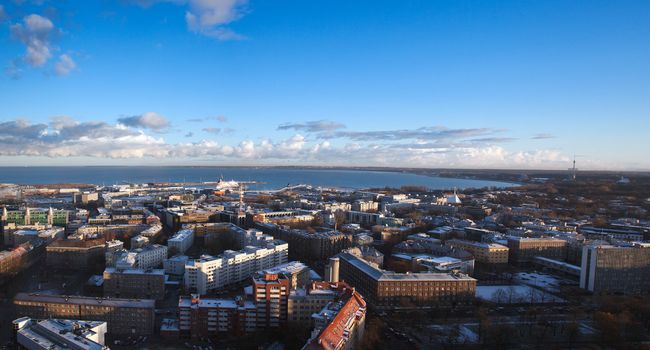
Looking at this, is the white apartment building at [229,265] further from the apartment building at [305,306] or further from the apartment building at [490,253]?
the apartment building at [490,253]

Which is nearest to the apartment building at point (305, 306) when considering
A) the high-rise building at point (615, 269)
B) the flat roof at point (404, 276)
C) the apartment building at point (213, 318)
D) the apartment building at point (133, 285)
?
the apartment building at point (213, 318)

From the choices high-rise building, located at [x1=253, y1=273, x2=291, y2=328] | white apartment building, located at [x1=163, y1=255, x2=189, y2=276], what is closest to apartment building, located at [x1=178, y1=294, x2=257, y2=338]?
high-rise building, located at [x1=253, y1=273, x2=291, y2=328]

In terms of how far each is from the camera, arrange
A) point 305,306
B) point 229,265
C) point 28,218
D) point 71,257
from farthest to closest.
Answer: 1. point 28,218
2. point 71,257
3. point 229,265
4. point 305,306

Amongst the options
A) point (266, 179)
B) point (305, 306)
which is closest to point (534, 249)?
point (305, 306)

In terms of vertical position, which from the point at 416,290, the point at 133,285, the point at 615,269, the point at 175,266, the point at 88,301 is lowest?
the point at 175,266

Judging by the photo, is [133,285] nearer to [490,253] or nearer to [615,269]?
[490,253]

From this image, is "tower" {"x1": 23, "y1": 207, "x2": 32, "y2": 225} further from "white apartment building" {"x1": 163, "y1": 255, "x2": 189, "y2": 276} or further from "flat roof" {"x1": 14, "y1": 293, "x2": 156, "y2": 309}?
"flat roof" {"x1": 14, "y1": 293, "x2": 156, "y2": 309}
